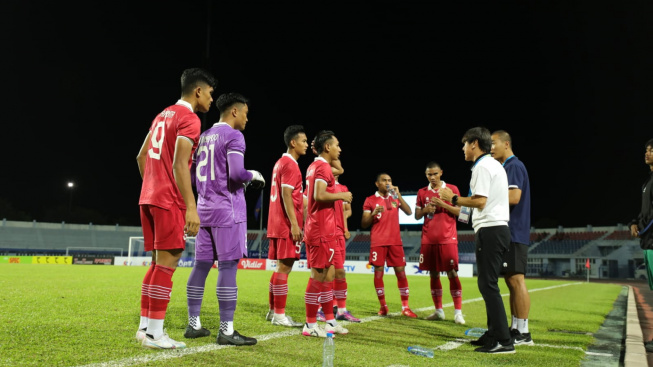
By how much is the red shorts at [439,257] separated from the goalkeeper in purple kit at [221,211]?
3.64 meters

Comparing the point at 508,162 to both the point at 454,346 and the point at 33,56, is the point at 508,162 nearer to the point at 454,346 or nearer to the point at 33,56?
the point at 454,346

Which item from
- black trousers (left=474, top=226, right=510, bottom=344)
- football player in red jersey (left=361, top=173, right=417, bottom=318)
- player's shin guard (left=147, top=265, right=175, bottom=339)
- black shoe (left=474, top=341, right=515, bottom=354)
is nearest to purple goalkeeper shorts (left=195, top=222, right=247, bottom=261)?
player's shin guard (left=147, top=265, right=175, bottom=339)

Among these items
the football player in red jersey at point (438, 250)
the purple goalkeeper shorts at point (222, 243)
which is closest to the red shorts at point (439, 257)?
the football player in red jersey at point (438, 250)

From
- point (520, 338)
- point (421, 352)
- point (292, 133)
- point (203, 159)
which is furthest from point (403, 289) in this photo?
point (203, 159)

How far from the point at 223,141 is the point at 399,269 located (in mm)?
4354

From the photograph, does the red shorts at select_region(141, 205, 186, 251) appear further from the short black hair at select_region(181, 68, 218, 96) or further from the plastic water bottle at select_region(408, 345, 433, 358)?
the plastic water bottle at select_region(408, 345, 433, 358)

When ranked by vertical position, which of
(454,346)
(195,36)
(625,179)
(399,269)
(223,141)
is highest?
(195,36)

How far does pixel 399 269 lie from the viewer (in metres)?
7.64

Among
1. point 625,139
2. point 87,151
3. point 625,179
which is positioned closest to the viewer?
point 625,139

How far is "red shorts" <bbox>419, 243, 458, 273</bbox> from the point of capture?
7003 millimetres

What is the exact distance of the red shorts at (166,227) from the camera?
3776mm

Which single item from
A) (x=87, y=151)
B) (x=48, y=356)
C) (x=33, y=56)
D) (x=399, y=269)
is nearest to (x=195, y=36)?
(x=33, y=56)

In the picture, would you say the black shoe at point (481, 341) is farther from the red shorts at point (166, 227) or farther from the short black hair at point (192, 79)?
the short black hair at point (192, 79)

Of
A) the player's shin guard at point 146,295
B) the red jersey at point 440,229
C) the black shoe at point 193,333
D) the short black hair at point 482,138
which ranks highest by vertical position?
the short black hair at point 482,138
